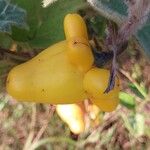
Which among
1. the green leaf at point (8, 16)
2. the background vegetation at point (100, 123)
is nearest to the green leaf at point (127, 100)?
the background vegetation at point (100, 123)

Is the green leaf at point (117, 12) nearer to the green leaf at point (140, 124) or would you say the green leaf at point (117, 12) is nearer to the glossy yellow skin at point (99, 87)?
the glossy yellow skin at point (99, 87)

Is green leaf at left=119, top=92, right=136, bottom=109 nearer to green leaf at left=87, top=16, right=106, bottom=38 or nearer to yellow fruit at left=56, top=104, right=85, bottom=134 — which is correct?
yellow fruit at left=56, top=104, right=85, bottom=134

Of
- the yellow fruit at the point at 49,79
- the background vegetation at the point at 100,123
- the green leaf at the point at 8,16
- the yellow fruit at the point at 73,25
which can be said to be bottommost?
the background vegetation at the point at 100,123

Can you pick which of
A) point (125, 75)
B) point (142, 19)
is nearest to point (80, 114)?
point (125, 75)

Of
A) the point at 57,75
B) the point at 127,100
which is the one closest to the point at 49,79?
the point at 57,75

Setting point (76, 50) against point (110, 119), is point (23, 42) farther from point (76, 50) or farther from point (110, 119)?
point (110, 119)

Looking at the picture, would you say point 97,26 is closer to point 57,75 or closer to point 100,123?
point 57,75
